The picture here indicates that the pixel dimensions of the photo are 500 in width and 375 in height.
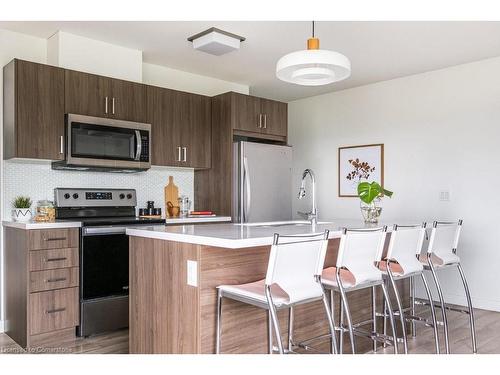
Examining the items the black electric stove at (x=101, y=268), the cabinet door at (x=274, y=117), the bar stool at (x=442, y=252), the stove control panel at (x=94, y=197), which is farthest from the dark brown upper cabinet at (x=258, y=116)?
the bar stool at (x=442, y=252)

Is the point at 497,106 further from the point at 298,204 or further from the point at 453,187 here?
the point at 298,204

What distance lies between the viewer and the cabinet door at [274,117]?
198 inches

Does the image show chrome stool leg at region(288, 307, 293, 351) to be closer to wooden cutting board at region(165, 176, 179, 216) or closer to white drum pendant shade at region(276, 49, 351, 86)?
white drum pendant shade at region(276, 49, 351, 86)

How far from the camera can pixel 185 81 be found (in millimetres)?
4984

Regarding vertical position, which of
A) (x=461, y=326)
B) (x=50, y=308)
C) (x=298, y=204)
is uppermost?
(x=298, y=204)

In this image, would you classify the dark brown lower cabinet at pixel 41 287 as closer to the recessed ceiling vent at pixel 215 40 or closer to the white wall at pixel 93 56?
the white wall at pixel 93 56

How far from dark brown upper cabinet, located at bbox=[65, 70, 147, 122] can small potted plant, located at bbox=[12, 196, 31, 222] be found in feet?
2.64

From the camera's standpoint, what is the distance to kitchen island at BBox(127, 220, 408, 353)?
7.47 ft

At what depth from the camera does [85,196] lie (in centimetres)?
399

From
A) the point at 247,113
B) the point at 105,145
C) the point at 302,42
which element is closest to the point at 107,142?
the point at 105,145

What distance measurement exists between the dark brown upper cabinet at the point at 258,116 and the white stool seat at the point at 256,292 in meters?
2.64

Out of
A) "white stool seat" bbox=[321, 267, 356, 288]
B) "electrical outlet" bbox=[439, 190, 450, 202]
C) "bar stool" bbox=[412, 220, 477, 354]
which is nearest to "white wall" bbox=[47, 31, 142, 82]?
"white stool seat" bbox=[321, 267, 356, 288]
